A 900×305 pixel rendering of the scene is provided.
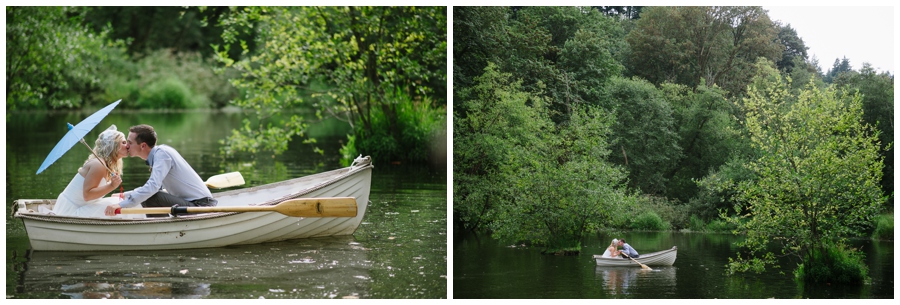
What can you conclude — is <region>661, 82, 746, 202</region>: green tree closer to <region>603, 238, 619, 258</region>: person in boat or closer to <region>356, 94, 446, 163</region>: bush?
<region>603, 238, 619, 258</region>: person in boat

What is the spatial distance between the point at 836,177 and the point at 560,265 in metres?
1.62

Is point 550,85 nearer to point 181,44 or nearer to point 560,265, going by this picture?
point 560,265

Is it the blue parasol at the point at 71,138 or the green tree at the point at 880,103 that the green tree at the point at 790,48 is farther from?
the blue parasol at the point at 71,138

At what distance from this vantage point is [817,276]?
5340 mm

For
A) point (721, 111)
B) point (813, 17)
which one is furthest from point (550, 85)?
point (813, 17)

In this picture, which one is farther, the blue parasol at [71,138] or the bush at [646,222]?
the bush at [646,222]

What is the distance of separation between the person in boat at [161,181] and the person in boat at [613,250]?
103 inches

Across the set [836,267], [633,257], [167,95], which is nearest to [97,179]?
[633,257]

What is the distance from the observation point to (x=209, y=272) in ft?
18.3

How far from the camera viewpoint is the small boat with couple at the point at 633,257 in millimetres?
5383

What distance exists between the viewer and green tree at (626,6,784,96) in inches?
219

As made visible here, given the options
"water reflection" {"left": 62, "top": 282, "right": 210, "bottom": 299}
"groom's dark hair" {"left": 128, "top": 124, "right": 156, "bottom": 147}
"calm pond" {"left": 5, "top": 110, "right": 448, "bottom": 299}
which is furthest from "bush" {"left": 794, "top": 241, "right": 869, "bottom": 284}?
"groom's dark hair" {"left": 128, "top": 124, "right": 156, "bottom": 147}

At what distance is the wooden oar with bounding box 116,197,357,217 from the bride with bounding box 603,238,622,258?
4.94ft

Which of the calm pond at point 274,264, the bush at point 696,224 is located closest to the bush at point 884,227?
the bush at point 696,224
